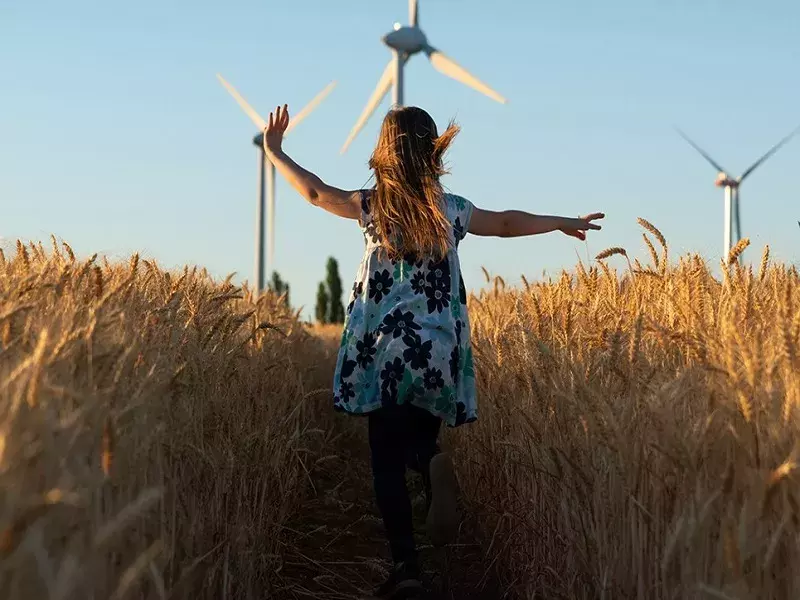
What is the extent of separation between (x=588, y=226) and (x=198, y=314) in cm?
185

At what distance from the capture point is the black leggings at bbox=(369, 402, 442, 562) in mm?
3824

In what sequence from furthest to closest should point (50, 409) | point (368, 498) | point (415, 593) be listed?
point (368, 498) → point (415, 593) → point (50, 409)

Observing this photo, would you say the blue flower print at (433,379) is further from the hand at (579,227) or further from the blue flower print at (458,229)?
the hand at (579,227)

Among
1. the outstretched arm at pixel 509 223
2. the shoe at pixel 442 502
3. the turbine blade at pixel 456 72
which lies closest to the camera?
the shoe at pixel 442 502

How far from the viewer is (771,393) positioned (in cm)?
252

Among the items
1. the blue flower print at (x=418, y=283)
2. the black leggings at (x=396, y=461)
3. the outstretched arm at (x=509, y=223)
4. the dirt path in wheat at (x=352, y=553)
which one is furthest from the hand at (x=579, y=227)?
the dirt path in wheat at (x=352, y=553)

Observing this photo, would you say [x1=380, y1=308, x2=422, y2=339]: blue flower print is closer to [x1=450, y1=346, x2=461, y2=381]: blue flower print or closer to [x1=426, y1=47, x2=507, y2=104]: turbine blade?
[x1=450, y1=346, x2=461, y2=381]: blue flower print

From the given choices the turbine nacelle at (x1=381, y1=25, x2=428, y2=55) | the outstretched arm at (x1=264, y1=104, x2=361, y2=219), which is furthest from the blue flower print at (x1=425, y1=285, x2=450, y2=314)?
the turbine nacelle at (x1=381, y1=25, x2=428, y2=55)

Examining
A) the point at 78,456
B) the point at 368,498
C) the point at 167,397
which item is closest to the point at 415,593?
the point at 167,397

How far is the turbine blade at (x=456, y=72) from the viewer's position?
18219mm

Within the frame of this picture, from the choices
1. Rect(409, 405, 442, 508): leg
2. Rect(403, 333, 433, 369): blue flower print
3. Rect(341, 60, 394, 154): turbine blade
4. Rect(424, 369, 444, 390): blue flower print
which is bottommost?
Rect(409, 405, 442, 508): leg

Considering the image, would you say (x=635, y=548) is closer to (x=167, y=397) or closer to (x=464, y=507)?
(x=167, y=397)

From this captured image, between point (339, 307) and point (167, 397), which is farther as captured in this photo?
point (339, 307)

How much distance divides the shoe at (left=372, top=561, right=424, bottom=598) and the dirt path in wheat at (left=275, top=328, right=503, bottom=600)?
29 cm
